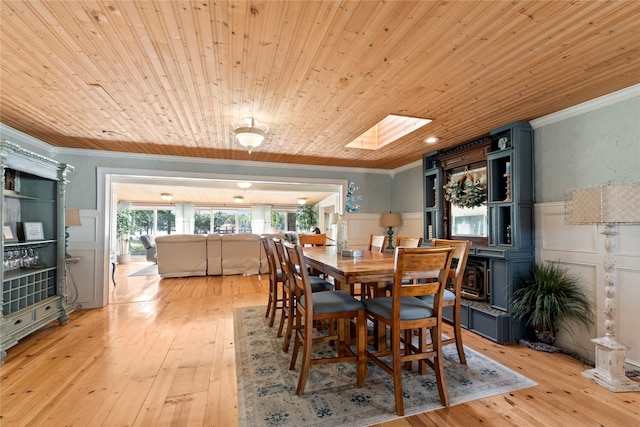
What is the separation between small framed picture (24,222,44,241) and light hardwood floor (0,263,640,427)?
3.40ft

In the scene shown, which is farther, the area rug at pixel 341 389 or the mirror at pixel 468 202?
the mirror at pixel 468 202

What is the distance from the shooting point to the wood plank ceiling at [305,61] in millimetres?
1471

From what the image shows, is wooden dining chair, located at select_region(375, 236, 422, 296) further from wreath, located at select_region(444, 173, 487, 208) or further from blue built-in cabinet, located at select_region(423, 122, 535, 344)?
wreath, located at select_region(444, 173, 487, 208)

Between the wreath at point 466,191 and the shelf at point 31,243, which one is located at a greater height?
the wreath at point 466,191

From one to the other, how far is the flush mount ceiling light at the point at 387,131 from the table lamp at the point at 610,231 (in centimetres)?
158

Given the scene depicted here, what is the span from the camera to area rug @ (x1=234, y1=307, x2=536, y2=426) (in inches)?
69.7

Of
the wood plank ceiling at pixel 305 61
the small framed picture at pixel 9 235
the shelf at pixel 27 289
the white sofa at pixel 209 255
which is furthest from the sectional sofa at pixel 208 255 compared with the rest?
the wood plank ceiling at pixel 305 61

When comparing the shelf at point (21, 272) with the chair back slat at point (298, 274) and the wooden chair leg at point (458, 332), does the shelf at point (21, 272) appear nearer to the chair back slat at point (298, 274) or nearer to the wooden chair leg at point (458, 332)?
the chair back slat at point (298, 274)

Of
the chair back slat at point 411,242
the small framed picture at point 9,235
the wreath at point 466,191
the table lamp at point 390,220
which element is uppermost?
the wreath at point 466,191

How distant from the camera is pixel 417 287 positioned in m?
1.87

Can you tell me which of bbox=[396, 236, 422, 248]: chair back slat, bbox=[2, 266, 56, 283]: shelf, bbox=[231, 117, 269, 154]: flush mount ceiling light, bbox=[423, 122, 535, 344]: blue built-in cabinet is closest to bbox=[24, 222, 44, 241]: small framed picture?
bbox=[2, 266, 56, 283]: shelf

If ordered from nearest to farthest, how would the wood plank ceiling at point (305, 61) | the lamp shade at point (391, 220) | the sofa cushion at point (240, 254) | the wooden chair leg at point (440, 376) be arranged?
the wood plank ceiling at point (305, 61), the wooden chair leg at point (440, 376), the lamp shade at point (391, 220), the sofa cushion at point (240, 254)

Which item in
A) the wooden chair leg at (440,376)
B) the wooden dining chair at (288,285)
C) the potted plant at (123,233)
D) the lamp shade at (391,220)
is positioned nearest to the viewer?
the wooden chair leg at (440,376)

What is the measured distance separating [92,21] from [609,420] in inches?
146
